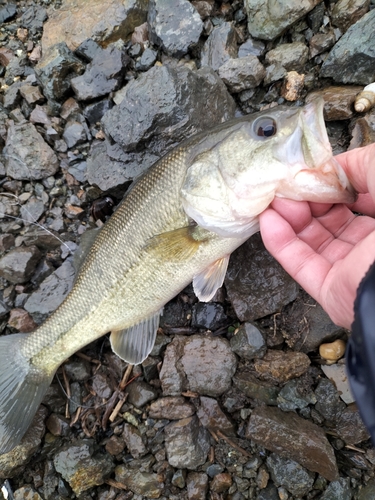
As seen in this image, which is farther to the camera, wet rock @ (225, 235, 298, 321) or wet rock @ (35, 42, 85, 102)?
wet rock @ (35, 42, 85, 102)

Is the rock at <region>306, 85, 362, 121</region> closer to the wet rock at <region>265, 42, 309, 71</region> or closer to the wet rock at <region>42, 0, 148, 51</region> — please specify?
the wet rock at <region>265, 42, 309, 71</region>

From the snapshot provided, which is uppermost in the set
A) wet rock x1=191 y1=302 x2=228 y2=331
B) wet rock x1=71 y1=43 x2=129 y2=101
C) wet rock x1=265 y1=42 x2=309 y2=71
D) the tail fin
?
wet rock x1=71 y1=43 x2=129 y2=101

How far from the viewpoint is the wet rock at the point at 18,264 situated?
3.93m

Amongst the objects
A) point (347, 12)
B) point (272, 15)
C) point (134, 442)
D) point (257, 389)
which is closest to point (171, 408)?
point (134, 442)

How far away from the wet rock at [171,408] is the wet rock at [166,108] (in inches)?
94.9

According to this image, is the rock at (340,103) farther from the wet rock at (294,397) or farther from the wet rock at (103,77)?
the wet rock at (294,397)

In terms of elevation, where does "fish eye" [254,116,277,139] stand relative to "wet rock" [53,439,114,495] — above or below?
above

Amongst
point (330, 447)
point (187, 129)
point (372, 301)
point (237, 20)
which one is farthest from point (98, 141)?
point (330, 447)

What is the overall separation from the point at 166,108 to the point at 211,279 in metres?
1.61

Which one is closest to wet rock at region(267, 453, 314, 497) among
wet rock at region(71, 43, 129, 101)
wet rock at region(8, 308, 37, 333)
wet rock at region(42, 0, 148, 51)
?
wet rock at region(8, 308, 37, 333)

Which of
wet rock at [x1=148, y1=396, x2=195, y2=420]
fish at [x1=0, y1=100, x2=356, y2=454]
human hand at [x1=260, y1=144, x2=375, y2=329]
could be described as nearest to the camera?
human hand at [x1=260, y1=144, x2=375, y2=329]

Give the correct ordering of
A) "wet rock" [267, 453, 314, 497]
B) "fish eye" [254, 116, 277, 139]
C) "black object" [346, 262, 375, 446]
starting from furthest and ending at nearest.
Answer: "wet rock" [267, 453, 314, 497] < "fish eye" [254, 116, 277, 139] < "black object" [346, 262, 375, 446]

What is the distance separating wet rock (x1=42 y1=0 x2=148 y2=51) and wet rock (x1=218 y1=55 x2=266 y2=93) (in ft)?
4.30

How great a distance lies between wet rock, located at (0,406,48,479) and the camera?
11.4ft
